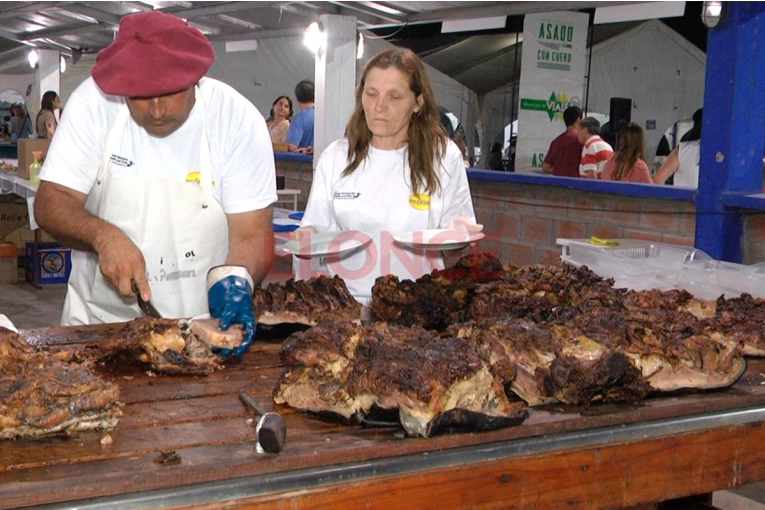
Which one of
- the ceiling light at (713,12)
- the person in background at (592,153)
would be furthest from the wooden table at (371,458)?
the person in background at (592,153)

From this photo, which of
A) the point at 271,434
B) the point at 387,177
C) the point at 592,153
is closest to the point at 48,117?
the point at 592,153

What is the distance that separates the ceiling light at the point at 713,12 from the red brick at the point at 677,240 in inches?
55.8

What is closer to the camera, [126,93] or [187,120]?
[126,93]

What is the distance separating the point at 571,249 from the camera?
4.90 meters

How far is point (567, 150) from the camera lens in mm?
9766

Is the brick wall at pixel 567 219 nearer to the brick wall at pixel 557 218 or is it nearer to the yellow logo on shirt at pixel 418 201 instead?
the brick wall at pixel 557 218

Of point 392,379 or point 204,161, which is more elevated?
point 204,161

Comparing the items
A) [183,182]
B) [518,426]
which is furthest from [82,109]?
[518,426]

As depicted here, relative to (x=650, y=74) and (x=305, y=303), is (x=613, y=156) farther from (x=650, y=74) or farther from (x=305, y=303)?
(x=305, y=303)

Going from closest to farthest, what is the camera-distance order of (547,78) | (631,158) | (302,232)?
(302,232) < (631,158) < (547,78)

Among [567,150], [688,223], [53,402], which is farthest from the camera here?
[567,150]

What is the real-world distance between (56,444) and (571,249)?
3.47m

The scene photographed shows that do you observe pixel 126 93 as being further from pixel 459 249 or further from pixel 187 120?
pixel 459 249

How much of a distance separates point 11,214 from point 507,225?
673cm
